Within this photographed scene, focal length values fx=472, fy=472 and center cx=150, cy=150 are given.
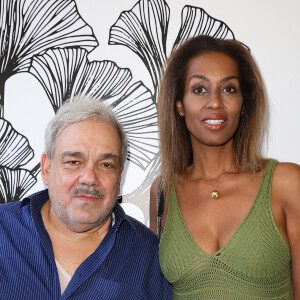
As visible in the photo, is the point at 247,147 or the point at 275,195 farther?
the point at 247,147

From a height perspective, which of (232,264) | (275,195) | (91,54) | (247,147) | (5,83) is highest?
(91,54)

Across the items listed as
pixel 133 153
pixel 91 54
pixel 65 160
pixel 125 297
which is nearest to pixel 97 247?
pixel 125 297

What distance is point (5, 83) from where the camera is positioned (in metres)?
2.07

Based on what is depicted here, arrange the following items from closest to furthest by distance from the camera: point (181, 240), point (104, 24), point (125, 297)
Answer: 1. point (125, 297)
2. point (181, 240)
3. point (104, 24)

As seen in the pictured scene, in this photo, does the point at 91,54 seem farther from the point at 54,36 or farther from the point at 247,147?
the point at 247,147

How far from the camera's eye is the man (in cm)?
145

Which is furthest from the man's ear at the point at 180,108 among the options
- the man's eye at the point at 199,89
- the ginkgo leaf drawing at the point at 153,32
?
the ginkgo leaf drawing at the point at 153,32

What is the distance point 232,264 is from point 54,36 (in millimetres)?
1252

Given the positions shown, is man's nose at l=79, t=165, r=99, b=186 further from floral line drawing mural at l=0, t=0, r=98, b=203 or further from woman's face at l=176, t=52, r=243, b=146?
floral line drawing mural at l=0, t=0, r=98, b=203

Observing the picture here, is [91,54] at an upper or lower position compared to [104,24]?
lower

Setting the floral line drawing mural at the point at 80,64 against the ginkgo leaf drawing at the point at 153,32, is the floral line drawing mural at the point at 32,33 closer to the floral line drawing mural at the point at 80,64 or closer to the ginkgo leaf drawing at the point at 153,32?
the floral line drawing mural at the point at 80,64

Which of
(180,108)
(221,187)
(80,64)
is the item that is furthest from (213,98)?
(80,64)


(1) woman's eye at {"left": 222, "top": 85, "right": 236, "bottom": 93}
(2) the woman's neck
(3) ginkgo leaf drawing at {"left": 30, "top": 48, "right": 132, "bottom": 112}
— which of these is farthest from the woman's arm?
(3) ginkgo leaf drawing at {"left": 30, "top": 48, "right": 132, "bottom": 112}

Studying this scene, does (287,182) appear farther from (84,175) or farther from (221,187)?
(84,175)
